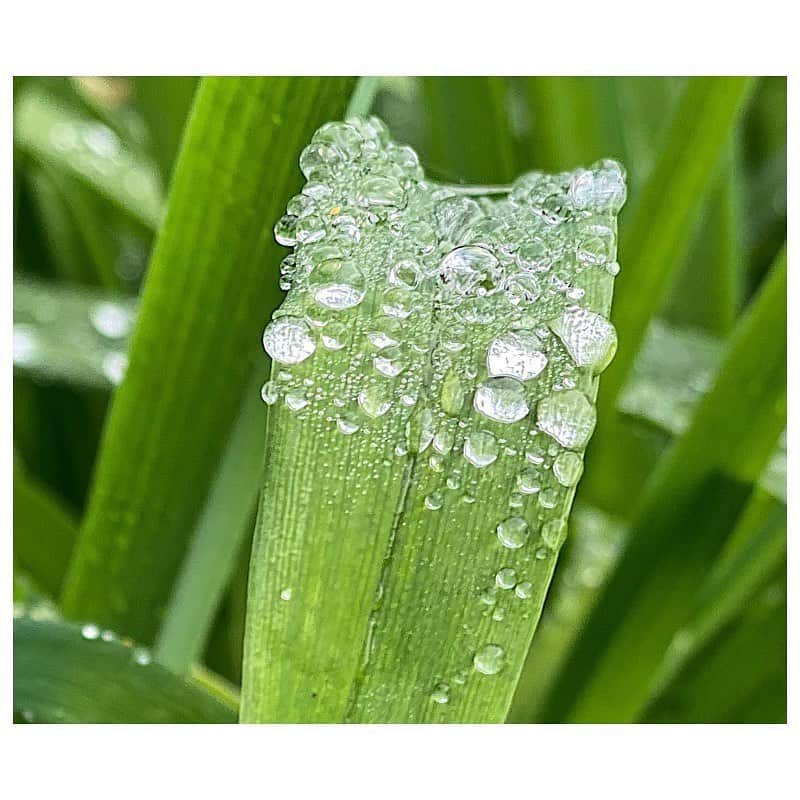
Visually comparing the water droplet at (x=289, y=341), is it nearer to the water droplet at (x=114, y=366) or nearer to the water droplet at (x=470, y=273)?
the water droplet at (x=470, y=273)

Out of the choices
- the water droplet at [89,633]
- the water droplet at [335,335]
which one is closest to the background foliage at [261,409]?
the water droplet at [89,633]

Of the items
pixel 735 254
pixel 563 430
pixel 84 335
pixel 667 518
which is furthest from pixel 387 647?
pixel 735 254

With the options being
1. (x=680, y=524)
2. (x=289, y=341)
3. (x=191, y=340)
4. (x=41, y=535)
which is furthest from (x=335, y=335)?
(x=41, y=535)

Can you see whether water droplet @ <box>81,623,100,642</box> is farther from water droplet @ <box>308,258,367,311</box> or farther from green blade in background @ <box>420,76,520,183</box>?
green blade in background @ <box>420,76,520,183</box>

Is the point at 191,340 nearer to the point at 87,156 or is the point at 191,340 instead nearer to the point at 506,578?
the point at 506,578
